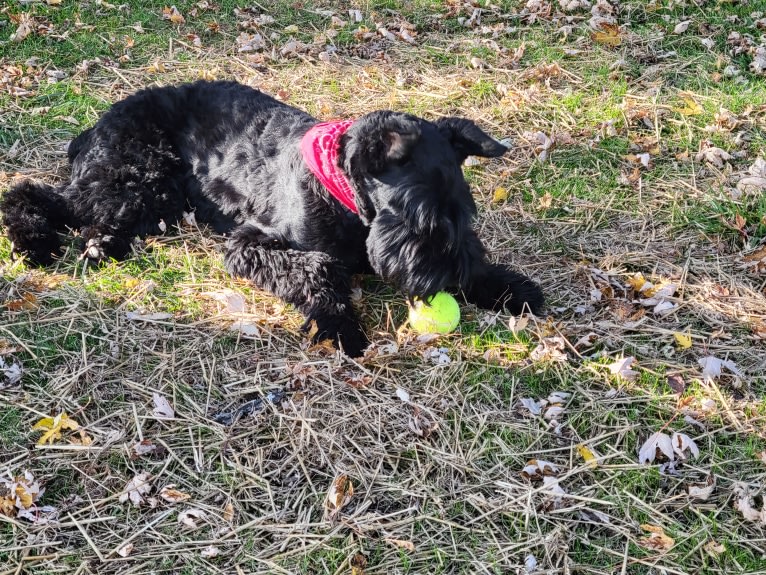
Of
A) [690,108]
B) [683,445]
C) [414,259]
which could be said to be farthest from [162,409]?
[690,108]

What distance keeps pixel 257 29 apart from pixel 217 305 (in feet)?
12.6

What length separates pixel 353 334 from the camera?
3637 millimetres

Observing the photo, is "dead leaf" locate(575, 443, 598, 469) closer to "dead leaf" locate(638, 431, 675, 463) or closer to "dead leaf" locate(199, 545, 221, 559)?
"dead leaf" locate(638, 431, 675, 463)

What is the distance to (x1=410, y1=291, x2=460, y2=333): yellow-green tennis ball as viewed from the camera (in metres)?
3.57

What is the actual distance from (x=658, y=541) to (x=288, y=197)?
101 inches

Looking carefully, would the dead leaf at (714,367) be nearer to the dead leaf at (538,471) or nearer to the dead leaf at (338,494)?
the dead leaf at (538,471)

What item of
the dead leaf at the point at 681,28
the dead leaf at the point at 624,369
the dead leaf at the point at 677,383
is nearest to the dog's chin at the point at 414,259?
the dead leaf at the point at 624,369

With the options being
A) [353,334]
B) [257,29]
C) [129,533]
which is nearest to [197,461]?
[129,533]

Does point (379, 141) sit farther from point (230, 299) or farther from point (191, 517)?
point (191, 517)

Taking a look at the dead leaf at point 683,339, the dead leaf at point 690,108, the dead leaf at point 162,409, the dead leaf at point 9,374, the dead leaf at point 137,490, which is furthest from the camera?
the dead leaf at point 690,108

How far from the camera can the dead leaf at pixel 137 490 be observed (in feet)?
9.24

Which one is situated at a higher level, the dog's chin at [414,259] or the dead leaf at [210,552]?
the dog's chin at [414,259]

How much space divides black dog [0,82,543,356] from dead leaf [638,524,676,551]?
142 centimetres

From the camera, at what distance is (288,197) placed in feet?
13.1
